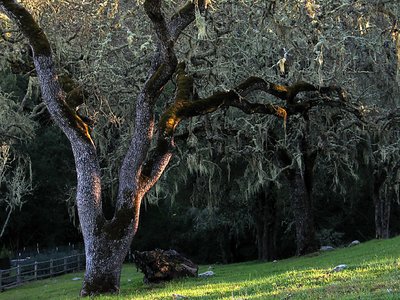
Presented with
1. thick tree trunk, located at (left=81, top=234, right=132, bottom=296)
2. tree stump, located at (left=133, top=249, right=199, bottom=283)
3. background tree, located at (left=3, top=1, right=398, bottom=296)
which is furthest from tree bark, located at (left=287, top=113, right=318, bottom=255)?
thick tree trunk, located at (left=81, top=234, right=132, bottom=296)

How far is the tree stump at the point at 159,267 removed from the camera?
13.8 m

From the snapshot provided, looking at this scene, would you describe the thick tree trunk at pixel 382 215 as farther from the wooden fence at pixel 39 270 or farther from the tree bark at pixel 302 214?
the wooden fence at pixel 39 270

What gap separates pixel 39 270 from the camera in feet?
86.5

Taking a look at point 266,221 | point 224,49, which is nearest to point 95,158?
point 224,49

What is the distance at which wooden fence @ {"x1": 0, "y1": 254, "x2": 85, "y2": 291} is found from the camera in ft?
76.4

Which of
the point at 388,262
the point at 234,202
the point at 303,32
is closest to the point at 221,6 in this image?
the point at 303,32

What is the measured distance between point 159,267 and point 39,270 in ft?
47.5

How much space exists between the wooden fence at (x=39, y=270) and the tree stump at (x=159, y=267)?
1065 centimetres

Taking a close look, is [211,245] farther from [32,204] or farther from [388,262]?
[388,262]

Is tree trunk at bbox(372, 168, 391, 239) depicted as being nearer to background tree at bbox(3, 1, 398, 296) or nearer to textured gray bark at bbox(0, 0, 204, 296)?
background tree at bbox(3, 1, 398, 296)

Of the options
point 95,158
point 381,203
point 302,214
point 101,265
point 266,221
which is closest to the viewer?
point 101,265

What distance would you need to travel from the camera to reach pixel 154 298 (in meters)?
9.66

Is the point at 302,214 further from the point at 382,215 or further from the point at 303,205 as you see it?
the point at 382,215

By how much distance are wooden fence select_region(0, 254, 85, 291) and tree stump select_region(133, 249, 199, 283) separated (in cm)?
1065
